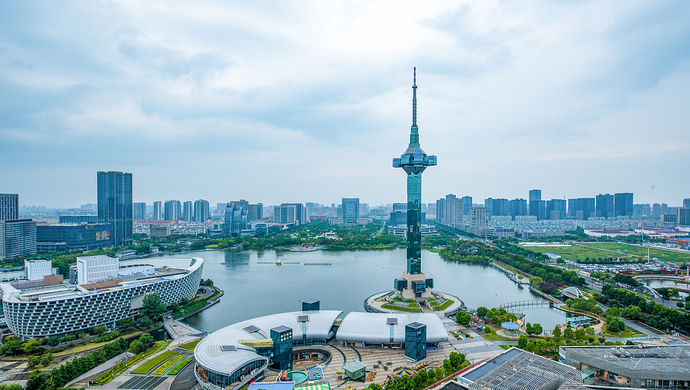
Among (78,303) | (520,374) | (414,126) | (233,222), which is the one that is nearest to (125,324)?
(78,303)

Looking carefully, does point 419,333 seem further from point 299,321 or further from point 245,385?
point 245,385

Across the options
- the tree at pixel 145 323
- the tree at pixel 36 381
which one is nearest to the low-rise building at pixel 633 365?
the tree at pixel 36 381

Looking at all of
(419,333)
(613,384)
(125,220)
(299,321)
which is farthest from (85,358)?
(125,220)

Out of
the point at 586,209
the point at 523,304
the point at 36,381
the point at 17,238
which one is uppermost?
the point at 586,209

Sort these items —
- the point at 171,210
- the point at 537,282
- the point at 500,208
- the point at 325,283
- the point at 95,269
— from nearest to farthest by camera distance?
the point at 95,269
the point at 537,282
the point at 325,283
the point at 171,210
the point at 500,208

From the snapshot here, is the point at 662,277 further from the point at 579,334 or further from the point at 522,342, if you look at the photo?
the point at 522,342

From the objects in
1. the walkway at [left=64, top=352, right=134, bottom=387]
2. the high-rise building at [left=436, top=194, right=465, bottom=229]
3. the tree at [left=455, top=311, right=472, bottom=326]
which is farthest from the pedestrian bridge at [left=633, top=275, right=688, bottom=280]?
the high-rise building at [left=436, top=194, right=465, bottom=229]
